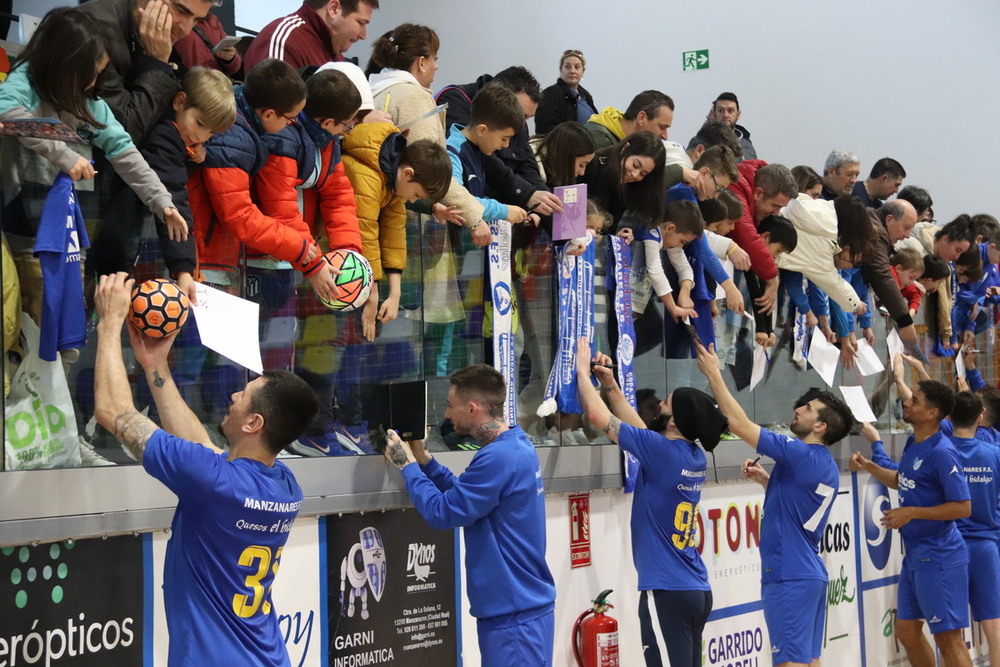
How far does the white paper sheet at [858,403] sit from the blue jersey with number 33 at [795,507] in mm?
1822

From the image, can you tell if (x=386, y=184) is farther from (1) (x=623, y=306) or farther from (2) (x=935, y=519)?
(2) (x=935, y=519)

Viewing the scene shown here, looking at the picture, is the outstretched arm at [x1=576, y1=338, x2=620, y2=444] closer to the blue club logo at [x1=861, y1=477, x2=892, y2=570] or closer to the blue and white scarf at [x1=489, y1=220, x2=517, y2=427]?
the blue and white scarf at [x1=489, y1=220, x2=517, y2=427]

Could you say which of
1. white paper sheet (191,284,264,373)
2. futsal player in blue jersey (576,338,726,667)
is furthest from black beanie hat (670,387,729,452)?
white paper sheet (191,284,264,373)

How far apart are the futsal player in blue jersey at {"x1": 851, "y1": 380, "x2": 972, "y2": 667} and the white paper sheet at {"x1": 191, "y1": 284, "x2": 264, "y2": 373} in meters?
6.03

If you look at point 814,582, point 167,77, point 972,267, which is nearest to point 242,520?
point 167,77

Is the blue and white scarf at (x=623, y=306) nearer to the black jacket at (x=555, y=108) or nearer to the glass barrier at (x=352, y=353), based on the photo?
the glass barrier at (x=352, y=353)

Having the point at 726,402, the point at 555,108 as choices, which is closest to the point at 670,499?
the point at 726,402

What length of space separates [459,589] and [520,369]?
116 cm

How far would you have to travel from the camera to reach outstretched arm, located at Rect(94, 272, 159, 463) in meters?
3.66

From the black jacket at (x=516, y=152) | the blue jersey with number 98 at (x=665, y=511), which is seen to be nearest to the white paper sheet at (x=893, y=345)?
the blue jersey with number 98 at (x=665, y=511)

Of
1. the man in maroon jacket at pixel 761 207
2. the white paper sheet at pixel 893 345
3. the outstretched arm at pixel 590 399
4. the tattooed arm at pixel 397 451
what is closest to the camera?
the tattooed arm at pixel 397 451

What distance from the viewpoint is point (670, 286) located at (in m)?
6.98

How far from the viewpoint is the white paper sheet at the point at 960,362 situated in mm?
11211

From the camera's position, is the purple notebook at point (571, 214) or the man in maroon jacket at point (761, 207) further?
the man in maroon jacket at point (761, 207)
